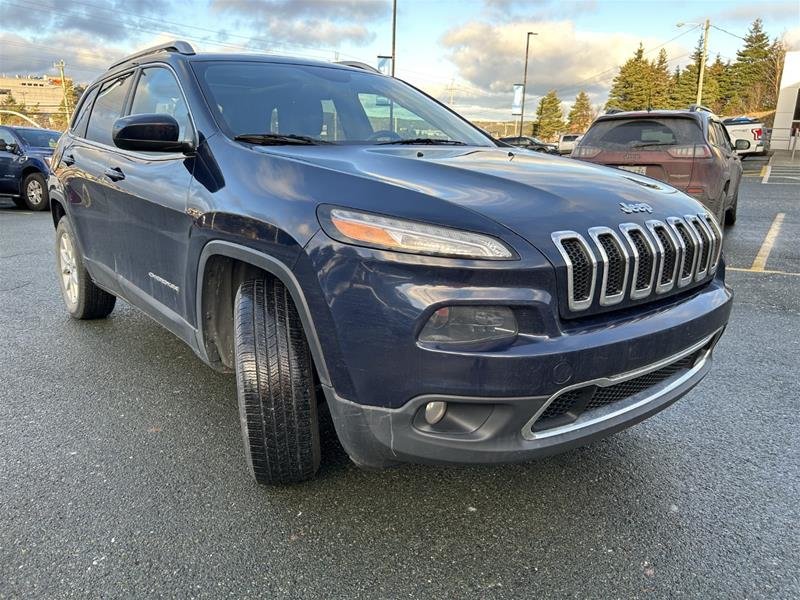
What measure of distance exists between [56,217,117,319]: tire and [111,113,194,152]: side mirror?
1.82 m

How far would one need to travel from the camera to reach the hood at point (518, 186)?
1.92m

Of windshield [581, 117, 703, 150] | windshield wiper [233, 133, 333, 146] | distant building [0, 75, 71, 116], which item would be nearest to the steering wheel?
windshield wiper [233, 133, 333, 146]

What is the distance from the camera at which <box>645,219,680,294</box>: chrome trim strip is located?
82.4 inches

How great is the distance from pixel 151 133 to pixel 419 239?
139cm

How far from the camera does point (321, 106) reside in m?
3.11

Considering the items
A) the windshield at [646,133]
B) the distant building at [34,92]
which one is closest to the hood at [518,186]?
the windshield at [646,133]

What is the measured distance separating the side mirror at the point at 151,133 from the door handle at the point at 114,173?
26.1 inches

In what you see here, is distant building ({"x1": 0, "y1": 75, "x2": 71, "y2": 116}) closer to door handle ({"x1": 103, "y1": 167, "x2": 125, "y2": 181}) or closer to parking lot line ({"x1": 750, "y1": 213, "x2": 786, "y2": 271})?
parking lot line ({"x1": 750, "y1": 213, "x2": 786, "y2": 271})

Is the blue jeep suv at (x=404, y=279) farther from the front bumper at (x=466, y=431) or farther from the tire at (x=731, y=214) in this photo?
the tire at (x=731, y=214)

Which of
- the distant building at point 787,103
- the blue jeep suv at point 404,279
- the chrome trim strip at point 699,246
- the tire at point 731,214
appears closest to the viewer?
the blue jeep suv at point 404,279

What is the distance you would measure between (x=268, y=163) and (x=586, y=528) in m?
1.70

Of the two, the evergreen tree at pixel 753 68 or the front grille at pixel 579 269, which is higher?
the evergreen tree at pixel 753 68

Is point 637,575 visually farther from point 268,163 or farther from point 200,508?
point 268,163

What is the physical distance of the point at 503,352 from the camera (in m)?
1.75
